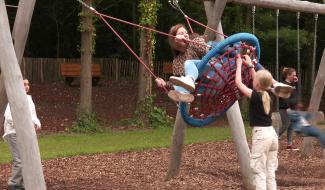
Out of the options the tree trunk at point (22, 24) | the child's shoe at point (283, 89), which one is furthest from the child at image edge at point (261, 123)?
the tree trunk at point (22, 24)

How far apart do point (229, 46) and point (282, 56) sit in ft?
65.7

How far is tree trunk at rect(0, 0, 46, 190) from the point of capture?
609 centimetres

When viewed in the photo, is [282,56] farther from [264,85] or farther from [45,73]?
[264,85]

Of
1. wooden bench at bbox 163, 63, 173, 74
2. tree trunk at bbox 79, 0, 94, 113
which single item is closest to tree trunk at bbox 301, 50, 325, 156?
tree trunk at bbox 79, 0, 94, 113

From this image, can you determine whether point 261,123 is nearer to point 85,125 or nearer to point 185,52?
point 185,52

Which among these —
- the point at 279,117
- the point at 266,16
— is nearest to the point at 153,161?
the point at 279,117

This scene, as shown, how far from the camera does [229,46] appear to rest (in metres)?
7.09

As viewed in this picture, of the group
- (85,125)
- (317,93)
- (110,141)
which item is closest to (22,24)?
(317,93)

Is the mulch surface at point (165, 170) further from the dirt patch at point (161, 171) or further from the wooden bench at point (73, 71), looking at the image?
the wooden bench at point (73, 71)

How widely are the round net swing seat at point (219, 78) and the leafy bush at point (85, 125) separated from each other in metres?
9.66

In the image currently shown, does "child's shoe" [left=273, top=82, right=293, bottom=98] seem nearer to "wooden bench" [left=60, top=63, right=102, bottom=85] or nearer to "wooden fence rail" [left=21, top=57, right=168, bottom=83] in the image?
"wooden bench" [left=60, top=63, right=102, bottom=85]

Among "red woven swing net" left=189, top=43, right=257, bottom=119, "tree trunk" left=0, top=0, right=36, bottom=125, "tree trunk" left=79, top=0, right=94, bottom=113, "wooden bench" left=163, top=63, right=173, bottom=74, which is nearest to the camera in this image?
"red woven swing net" left=189, top=43, right=257, bottom=119

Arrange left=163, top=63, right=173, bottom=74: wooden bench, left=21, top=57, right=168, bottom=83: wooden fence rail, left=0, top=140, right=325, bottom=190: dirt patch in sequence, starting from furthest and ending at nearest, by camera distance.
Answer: left=21, top=57, right=168, bottom=83: wooden fence rail, left=163, top=63, right=173, bottom=74: wooden bench, left=0, top=140, right=325, bottom=190: dirt patch

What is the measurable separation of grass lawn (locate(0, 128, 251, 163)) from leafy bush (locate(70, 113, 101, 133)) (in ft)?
1.50
